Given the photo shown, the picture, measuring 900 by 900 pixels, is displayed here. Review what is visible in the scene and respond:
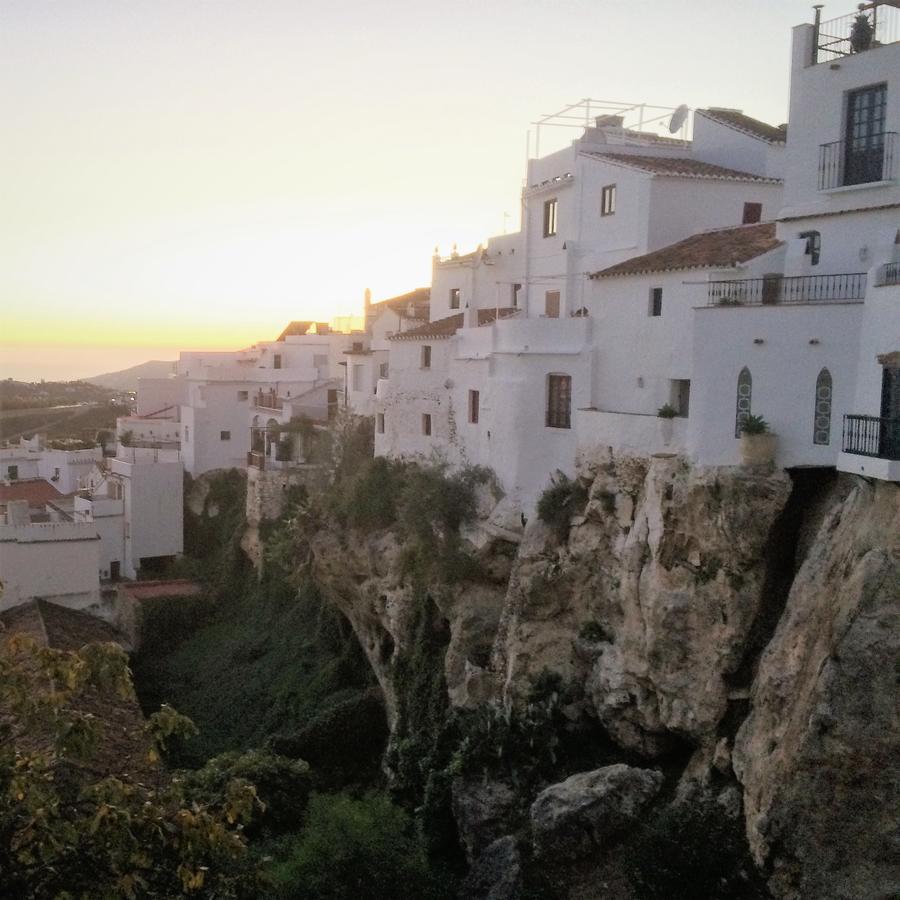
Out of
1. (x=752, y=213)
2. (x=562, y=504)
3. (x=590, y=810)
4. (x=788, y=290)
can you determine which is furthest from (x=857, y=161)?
(x=590, y=810)

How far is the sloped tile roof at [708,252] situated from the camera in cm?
1919

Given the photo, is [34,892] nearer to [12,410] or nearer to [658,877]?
[658,877]

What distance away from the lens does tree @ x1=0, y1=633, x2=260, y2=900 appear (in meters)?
8.33

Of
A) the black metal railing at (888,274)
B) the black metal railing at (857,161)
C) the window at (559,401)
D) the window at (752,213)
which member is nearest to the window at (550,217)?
the window at (752,213)

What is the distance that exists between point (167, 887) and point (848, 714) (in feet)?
28.2

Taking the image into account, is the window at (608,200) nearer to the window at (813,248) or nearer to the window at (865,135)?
the window at (813,248)

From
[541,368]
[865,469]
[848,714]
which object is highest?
[541,368]

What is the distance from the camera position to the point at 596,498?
20.8 meters

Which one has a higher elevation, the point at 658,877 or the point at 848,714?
the point at 848,714

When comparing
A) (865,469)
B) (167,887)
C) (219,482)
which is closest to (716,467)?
(865,469)

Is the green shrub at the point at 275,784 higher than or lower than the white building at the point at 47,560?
lower

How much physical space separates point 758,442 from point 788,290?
3.16m

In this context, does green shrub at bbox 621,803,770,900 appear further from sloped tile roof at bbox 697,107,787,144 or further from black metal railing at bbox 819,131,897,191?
sloped tile roof at bbox 697,107,787,144

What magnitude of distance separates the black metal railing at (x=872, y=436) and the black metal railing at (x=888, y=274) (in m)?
2.14
